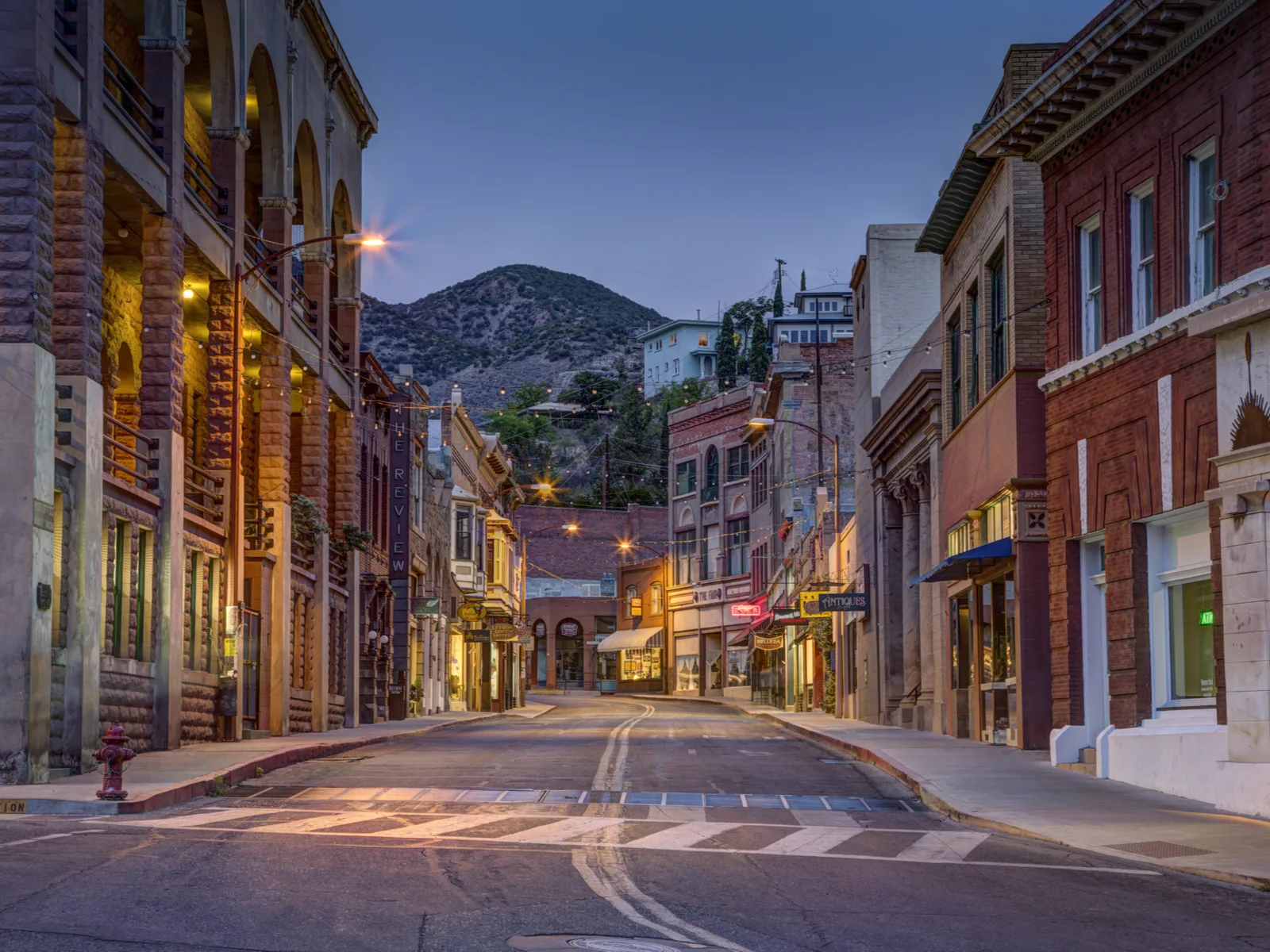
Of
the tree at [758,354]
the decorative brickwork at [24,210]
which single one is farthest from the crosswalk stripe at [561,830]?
the tree at [758,354]

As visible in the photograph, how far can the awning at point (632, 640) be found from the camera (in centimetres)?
10306

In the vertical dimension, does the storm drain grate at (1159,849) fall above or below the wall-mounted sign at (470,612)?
below

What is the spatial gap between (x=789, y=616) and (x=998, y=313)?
94.1 ft

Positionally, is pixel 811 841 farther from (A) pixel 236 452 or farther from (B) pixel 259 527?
(B) pixel 259 527

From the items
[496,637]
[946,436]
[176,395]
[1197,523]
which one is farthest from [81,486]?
[496,637]

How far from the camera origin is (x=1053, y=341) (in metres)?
25.1

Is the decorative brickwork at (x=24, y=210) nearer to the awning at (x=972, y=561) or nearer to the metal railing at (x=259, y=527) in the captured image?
the metal railing at (x=259, y=527)

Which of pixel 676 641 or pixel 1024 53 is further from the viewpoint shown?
pixel 676 641

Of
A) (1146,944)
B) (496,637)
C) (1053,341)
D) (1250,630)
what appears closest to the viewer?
(1146,944)

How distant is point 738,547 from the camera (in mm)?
92500

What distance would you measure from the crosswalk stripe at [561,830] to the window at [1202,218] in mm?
9405

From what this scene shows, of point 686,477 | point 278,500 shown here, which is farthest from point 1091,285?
point 686,477

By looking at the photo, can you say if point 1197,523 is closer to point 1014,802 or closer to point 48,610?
point 1014,802

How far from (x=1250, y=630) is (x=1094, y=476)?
222 inches
